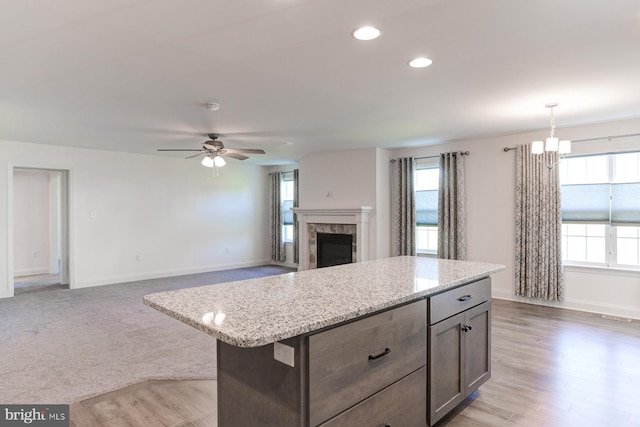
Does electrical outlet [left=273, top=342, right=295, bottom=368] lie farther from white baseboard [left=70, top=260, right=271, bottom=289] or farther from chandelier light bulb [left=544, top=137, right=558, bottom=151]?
white baseboard [left=70, top=260, right=271, bottom=289]

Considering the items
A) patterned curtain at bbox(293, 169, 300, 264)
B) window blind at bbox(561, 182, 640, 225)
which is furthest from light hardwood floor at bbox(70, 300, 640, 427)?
patterned curtain at bbox(293, 169, 300, 264)

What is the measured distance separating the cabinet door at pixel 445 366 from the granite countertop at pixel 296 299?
253mm

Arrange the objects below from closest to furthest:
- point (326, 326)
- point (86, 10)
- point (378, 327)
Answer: point (326, 326) < point (378, 327) < point (86, 10)

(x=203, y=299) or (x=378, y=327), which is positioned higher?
(x=203, y=299)

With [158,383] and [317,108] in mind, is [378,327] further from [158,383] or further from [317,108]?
[317,108]

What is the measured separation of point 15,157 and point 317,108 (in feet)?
16.8

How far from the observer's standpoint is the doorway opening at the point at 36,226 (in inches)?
303

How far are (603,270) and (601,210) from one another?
2.56 feet

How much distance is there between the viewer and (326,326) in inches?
58.6

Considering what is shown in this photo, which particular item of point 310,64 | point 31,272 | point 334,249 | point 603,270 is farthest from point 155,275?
point 603,270

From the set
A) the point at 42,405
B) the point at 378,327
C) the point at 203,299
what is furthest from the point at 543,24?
the point at 42,405

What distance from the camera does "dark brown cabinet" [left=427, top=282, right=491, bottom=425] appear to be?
2139mm

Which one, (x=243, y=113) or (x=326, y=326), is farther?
(x=243, y=113)

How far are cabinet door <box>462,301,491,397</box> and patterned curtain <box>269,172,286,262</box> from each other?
657cm
